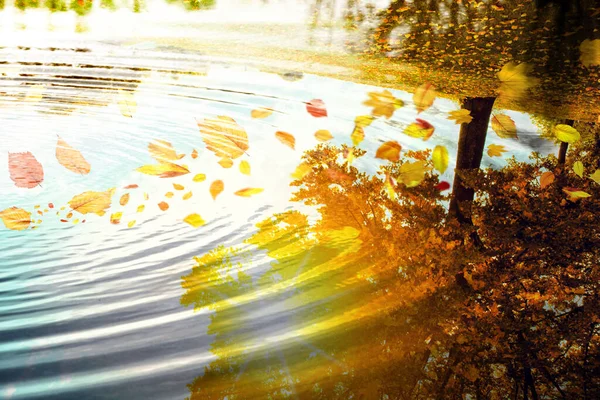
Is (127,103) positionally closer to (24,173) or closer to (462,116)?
(24,173)

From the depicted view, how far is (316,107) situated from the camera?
5.61 meters

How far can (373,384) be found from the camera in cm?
452

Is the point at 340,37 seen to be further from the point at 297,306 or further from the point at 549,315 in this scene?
the point at 297,306

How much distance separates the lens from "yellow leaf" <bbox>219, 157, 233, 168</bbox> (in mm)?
6402

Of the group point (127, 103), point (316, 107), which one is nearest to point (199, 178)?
point (127, 103)

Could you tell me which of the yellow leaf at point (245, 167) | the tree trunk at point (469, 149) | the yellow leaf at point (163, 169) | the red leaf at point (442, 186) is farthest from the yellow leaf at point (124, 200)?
the tree trunk at point (469, 149)

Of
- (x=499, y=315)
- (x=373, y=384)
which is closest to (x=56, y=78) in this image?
(x=373, y=384)

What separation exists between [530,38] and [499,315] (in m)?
3.36

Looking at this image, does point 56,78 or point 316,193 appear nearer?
point 56,78

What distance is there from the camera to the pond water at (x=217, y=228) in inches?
171

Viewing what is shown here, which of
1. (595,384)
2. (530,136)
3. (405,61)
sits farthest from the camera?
(530,136)

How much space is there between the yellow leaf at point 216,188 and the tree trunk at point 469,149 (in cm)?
387

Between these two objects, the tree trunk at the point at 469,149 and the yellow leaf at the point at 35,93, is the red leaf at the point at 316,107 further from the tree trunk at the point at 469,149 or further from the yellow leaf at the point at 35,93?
the yellow leaf at the point at 35,93

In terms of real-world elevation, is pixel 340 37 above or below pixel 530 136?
above
